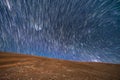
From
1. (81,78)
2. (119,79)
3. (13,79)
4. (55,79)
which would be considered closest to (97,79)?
(81,78)

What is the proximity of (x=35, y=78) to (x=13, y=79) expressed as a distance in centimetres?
124

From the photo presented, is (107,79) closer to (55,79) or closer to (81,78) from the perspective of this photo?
(81,78)

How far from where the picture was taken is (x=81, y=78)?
6.94 metres

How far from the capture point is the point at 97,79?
7094 mm

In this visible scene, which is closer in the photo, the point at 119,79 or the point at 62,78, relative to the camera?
the point at 62,78

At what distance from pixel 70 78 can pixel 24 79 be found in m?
2.85

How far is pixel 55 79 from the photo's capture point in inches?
250

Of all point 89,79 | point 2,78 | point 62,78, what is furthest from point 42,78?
point 89,79

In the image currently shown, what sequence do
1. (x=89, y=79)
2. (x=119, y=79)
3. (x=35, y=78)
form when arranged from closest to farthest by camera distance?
(x=35, y=78) → (x=89, y=79) → (x=119, y=79)

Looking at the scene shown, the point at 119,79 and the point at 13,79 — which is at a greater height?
the point at 13,79

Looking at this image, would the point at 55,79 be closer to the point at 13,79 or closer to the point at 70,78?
the point at 70,78

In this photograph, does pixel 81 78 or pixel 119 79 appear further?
pixel 119 79

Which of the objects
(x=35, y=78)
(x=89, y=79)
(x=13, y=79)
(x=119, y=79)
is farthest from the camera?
(x=119, y=79)

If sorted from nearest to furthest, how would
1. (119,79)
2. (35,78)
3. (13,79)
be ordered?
(13,79)
(35,78)
(119,79)
